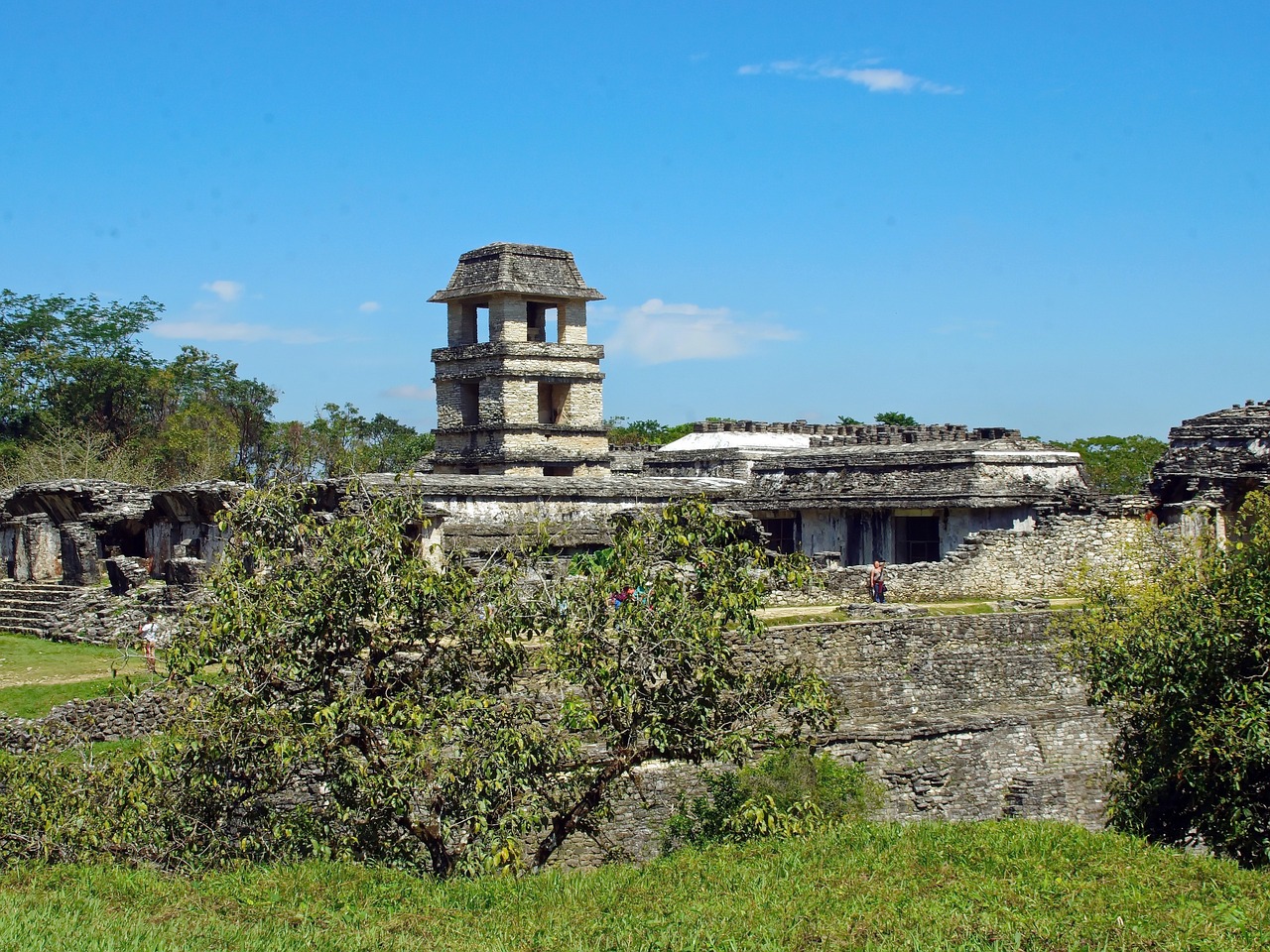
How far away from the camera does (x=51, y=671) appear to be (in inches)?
635

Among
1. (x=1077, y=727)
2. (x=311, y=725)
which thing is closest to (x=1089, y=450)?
(x=1077, y=727)

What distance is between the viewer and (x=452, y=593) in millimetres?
10414

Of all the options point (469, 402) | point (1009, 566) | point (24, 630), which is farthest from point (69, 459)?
point (1009, 566)

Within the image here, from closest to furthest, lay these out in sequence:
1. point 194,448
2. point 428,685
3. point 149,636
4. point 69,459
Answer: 1. point 428,685
2. point 149,636
3. point 69,459
4. point 194,448

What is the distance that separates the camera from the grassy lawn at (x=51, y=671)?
1425cm

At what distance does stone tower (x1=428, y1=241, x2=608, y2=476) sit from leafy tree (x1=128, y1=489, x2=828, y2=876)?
2026 cm

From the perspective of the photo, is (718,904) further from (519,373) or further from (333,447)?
(333,447)

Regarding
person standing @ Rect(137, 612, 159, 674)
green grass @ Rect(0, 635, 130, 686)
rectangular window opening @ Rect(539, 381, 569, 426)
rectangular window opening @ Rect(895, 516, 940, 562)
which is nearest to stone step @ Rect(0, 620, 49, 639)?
green grass @ Rect(0, 635, 130, 686)

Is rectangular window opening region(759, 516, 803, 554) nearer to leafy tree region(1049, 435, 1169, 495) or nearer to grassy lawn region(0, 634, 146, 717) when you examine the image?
grassy lawn region(0, 634, 146, 717)

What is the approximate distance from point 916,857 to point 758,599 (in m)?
2.27

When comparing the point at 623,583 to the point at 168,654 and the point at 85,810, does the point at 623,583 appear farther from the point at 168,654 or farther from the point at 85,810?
the point at 85,810

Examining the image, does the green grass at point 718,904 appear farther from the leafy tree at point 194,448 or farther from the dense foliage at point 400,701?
the leafy tree at point 194,448

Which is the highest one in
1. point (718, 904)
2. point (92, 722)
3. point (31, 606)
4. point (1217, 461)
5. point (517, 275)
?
point (517, 275)

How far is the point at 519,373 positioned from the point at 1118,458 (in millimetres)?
30053
